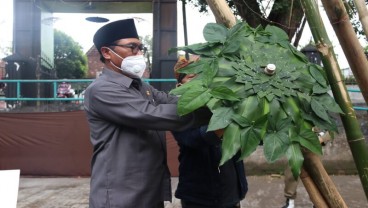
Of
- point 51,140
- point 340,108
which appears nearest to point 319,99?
point 340,108

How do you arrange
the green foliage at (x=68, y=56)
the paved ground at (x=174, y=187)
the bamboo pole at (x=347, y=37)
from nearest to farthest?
the bamboo pole at (x=347, y=37), the paved ground at (x=174, y=187), the green foliage at (x=68, y=56)

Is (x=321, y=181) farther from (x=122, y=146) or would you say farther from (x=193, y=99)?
(x=122, y=146)

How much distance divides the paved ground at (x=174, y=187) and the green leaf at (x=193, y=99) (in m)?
4.17

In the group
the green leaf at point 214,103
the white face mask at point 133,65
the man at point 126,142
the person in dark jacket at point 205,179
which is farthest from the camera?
the person in dark jacket at point 205,179

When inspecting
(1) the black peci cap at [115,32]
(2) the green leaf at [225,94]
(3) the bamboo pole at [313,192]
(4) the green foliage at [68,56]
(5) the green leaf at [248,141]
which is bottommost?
(3) the bamboo pole at [313,192]

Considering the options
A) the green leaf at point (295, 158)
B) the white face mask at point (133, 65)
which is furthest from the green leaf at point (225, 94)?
the white face mask at point (133, 65)

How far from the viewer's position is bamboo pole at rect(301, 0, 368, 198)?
1.37 m

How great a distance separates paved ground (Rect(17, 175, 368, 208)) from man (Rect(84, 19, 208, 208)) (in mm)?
3636

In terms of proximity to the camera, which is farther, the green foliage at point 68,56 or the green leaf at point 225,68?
the green foliage at point 68,56

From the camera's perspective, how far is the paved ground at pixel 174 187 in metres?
5.62

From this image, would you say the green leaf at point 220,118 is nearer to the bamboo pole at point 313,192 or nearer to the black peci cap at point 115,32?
the bamboo pole at point 313,192

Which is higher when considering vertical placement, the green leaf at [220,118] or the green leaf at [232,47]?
the green leaf at [232,47]

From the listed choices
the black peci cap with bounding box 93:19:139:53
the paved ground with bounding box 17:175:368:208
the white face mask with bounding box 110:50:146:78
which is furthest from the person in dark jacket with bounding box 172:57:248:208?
the paved ground with bounding box 17:175:368:208

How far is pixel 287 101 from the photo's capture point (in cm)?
140
